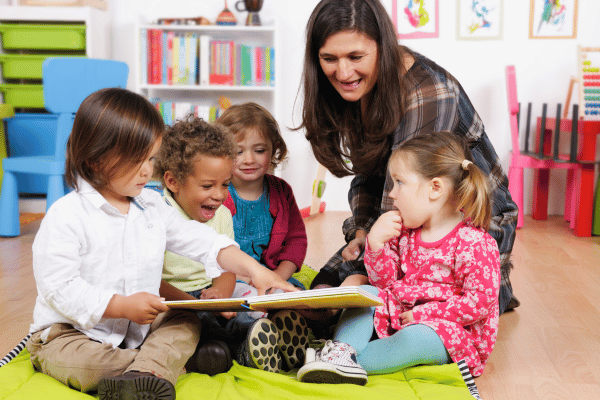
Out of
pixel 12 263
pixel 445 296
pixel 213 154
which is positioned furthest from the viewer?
pixel 12 263

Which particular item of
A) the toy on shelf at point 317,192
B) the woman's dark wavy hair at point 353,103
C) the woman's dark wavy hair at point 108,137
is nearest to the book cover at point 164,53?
the toy on shelf at point 317,192

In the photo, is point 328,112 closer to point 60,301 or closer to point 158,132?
point 158,132

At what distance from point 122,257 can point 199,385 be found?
30cm

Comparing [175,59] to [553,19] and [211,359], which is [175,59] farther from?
[211,359]

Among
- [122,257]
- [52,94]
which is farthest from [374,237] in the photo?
[52,94]

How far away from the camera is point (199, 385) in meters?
1.15

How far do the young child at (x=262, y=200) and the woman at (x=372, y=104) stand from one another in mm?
150

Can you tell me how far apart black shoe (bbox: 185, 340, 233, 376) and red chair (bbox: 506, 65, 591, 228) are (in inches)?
90.8

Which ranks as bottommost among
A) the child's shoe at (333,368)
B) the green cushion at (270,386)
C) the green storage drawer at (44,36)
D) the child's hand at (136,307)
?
the green cushion at (270,386)

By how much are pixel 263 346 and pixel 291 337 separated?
0.08 meters

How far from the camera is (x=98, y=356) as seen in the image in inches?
42.5

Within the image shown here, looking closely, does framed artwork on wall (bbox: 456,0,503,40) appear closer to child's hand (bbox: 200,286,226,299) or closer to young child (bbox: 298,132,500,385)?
young child (bbox: 298,132,500,385)

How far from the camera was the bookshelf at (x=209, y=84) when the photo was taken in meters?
3.43

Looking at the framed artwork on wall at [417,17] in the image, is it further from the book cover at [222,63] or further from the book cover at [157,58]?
the book cover at [157,58]
